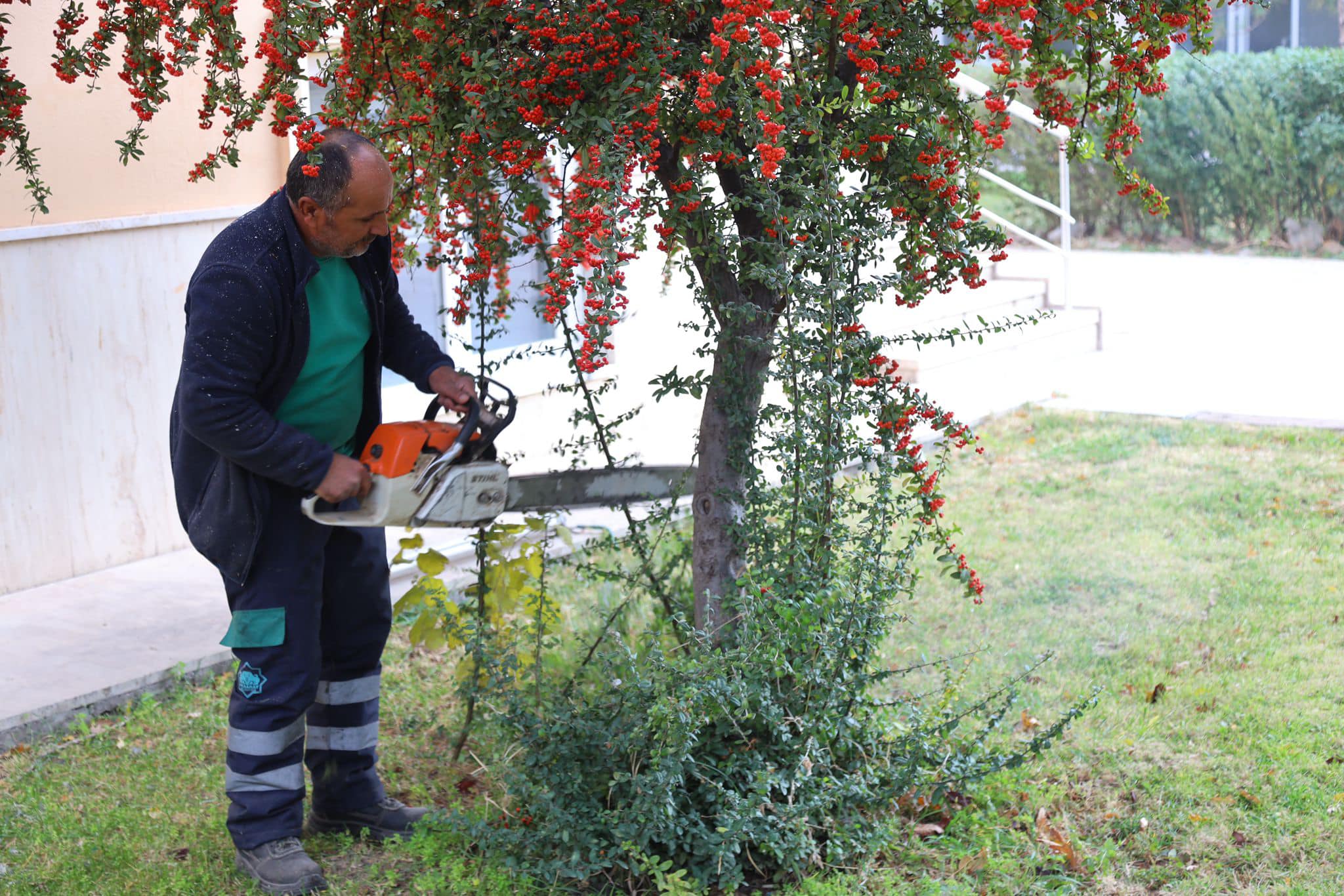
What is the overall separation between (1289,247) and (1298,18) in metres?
6.36

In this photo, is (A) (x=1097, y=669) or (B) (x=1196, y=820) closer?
(B) (x=1196, y=820)

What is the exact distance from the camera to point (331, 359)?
3240mm

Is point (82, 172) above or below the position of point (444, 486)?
above

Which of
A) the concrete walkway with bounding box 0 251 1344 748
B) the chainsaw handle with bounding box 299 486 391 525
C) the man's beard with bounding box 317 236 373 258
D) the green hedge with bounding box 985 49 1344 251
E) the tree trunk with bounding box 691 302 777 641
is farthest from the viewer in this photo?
the green hedge with bounding box 985 49 1344 251

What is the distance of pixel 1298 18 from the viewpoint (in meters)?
21.3

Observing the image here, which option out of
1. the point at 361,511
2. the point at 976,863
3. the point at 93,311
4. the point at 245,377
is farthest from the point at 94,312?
the point at 976,863

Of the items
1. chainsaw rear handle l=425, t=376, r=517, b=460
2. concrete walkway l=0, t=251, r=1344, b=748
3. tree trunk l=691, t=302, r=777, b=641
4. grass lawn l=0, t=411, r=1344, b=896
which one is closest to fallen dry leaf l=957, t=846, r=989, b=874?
grass lawn l=0, t=411, r=1344, b=896

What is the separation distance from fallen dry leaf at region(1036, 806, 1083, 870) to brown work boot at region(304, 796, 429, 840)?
1.71 meters

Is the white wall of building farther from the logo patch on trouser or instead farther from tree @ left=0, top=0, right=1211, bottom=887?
the logo patch on trouser

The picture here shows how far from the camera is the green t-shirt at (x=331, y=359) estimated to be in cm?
321

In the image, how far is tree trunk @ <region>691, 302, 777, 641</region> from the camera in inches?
137

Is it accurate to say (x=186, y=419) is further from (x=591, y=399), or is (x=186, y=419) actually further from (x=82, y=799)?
(x=82, y=799)

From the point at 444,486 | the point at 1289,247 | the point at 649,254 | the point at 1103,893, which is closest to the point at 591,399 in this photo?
the point at 444,486

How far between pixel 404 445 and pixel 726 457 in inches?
39.2
